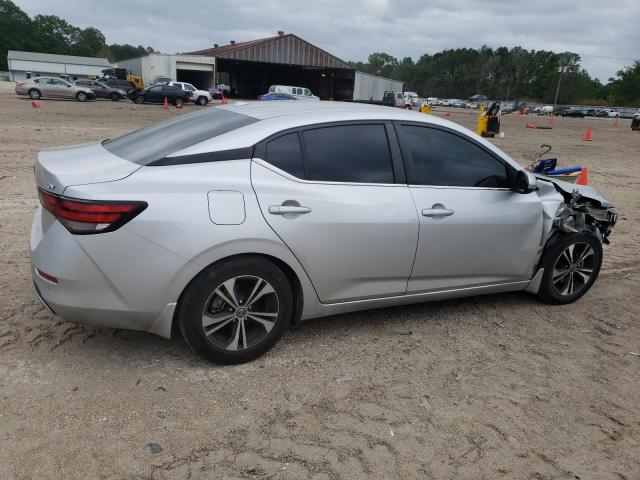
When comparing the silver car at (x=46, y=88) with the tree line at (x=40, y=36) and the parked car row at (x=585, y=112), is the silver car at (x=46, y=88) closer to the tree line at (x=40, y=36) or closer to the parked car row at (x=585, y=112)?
the parked car row at (x=585, y=112)

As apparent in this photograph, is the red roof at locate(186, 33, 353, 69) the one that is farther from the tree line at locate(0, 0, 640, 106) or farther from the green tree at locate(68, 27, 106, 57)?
the green tree at locate(68, 27, 106, 57)

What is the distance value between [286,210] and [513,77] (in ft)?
462

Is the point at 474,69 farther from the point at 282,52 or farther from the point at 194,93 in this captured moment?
the point at 194,93

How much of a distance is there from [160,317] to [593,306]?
12.5 ft

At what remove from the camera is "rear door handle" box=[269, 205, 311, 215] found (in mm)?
3197

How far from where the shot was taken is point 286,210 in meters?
3.23

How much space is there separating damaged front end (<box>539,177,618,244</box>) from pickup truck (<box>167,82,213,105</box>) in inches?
1264

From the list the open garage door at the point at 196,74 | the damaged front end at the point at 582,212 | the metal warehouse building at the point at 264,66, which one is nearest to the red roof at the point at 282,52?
the metal warehouse building at the point at 264,66

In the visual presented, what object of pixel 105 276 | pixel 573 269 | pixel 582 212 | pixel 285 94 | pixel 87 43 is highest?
pixel 87 43

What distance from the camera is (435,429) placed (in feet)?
9.64

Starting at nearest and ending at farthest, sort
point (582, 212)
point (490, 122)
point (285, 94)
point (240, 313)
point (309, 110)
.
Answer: point (240, 313) < point (309, 110) < point (582, 212) < point (490, 122) < point (285, 94)

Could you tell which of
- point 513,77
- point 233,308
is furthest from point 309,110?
point 513,77

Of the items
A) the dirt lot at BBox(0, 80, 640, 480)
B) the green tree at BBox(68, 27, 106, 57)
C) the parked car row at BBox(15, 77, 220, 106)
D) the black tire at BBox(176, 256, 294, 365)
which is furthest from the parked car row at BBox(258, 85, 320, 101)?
the green tree at BBox(68, 27, 106, 57)

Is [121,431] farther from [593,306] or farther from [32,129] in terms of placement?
[32,129]
